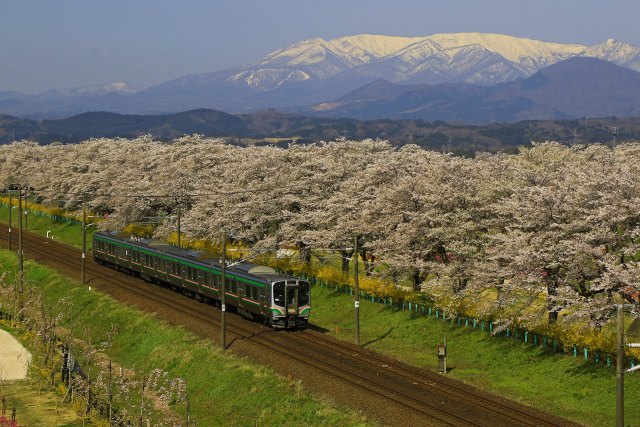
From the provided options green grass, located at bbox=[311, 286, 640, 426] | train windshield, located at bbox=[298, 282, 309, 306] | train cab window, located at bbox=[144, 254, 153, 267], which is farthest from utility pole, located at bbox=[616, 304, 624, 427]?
train cab window, located at bbox=[144, 254, 153, 267]

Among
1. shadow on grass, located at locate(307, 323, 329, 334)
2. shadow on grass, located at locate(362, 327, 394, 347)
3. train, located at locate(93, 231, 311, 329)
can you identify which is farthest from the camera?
shadow on grass, located at locate(307, 323, 329, 334)

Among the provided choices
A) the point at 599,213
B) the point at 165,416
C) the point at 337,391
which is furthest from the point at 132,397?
the point at 599,213

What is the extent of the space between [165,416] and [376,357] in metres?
12.8

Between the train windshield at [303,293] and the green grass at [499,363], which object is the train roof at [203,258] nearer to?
the train windshield at [303,293]

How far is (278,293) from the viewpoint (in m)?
55.0

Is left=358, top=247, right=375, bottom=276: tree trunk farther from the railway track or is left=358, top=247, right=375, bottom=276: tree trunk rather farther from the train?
the railway track

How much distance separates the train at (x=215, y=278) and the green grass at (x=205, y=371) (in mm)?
5040

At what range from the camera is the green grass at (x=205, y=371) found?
133ft

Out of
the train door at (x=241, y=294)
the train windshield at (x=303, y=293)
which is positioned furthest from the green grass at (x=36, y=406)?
the train windshield at (x=303, y=293)

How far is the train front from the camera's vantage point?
55.0 metres

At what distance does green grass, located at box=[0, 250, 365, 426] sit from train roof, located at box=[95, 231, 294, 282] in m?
6.11

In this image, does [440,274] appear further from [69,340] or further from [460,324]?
[69,340]

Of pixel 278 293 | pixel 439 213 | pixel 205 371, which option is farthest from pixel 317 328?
pixel 205 371

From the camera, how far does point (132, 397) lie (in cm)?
4769
